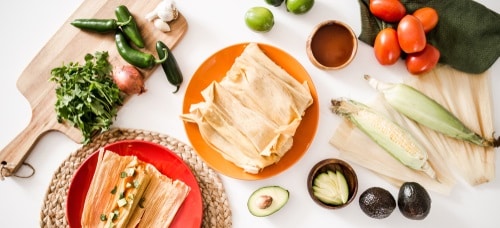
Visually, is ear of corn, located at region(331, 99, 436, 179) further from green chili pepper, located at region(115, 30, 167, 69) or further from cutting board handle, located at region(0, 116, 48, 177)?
cutting board handle, located at region(0, 116, 48, 177)

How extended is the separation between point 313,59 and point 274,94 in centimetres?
28

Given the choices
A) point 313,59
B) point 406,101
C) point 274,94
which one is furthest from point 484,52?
point 274,94

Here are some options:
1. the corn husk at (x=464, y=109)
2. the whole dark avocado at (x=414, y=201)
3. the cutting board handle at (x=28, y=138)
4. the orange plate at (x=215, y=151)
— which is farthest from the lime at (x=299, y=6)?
the cutting board handle at (x=28, y=138)

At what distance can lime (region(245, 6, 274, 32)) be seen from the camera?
7.23ft

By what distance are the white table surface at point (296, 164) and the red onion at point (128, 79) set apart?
0.35 ft

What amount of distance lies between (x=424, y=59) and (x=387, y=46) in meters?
0.21

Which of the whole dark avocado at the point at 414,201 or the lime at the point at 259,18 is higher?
the lime at the point at 259,18

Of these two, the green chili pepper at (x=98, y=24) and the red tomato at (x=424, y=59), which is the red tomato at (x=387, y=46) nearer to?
the red tomato at (x=424, y=59)

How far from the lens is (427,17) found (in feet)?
7.30

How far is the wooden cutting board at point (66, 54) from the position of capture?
230cm

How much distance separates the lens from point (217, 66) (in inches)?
89.2

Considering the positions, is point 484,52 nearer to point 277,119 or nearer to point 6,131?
point 277,119

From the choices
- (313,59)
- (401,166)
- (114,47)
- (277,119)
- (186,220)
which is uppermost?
(114,47)

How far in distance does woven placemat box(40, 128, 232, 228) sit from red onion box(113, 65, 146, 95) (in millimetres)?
253
